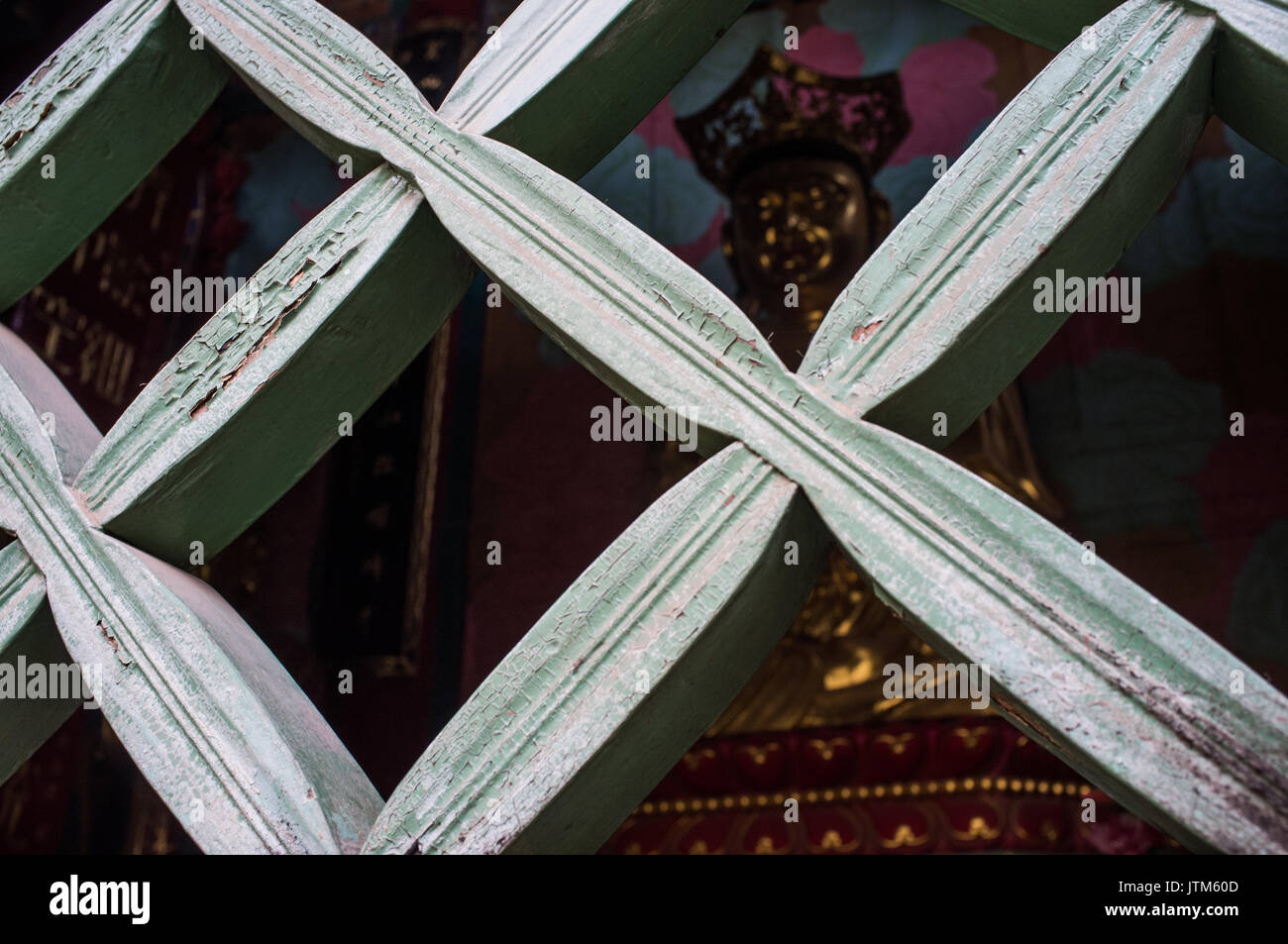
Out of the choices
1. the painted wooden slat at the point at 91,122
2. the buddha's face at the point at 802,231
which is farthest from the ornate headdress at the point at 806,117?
the painted wooden slat at the point at 91,122

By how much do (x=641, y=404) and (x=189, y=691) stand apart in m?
0.21

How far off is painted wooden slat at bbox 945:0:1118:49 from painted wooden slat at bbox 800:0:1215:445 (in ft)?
0.10

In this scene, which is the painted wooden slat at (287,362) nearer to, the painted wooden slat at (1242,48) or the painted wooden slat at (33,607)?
the painted wooden slat at (33,607)

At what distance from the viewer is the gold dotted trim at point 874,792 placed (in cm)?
153

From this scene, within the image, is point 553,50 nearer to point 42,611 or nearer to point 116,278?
point 42,611

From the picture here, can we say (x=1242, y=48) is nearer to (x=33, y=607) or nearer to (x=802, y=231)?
(x=33, y=607)

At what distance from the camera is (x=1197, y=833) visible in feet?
1.04

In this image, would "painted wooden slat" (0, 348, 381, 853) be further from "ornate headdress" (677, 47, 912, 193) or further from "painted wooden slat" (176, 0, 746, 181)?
"ornate headdress" (677, 47, 912, 193)

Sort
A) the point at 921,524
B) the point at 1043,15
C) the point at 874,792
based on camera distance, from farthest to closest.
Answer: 1. the point at 874,792
2. the point at 1043,15
3. the point at 921,524

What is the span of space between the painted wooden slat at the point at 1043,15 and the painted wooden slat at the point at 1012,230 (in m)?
0.03

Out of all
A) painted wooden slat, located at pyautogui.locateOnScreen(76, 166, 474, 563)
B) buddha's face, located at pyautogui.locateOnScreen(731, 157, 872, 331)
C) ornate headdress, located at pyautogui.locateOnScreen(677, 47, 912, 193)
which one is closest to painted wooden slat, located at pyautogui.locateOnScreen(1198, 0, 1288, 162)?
painted wooden slat, located at pyautogui.locateOnScreen(76, 166, 474, 563)

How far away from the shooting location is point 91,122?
564 millimetres

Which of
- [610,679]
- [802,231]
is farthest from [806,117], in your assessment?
[610,679]
